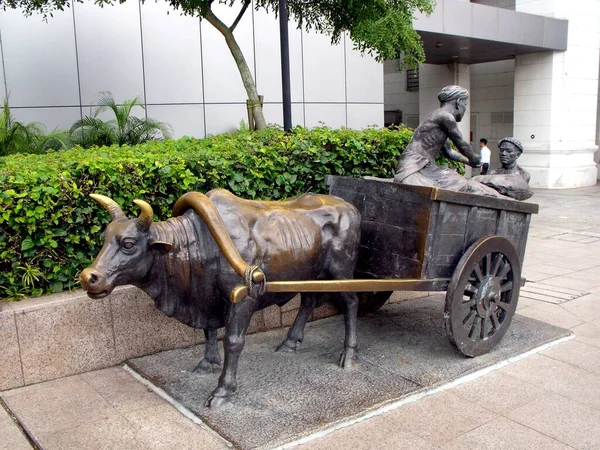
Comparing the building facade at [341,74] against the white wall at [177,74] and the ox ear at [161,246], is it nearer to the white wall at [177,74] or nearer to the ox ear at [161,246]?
the white wall at [177,74]

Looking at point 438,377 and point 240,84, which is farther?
point 240,84

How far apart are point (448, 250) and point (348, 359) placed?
3.81 ft

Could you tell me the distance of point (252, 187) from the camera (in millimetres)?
5652

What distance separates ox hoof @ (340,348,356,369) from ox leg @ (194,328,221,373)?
0.97 m

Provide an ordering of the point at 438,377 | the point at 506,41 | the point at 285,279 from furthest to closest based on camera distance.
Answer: the point at 506,41 < the point at 438,377 < the point at 285,279

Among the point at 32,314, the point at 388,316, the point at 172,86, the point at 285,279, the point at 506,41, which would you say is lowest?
the point at 388,316

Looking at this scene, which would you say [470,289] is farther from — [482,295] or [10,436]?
[10,436]

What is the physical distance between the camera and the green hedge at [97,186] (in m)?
4.54

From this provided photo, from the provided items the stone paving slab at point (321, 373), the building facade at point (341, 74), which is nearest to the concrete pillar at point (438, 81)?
the building facade at point (341, 74)

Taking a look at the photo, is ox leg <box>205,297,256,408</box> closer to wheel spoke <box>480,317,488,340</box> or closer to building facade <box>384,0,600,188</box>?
wheel spoke <box>480,317,488,340</box>

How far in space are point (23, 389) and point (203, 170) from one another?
7.42 feet

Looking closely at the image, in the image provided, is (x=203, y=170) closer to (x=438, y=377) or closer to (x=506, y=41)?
(x=438, y=377)

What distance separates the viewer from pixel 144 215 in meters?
3.64

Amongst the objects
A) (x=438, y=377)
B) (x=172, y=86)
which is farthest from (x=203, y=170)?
(x=172, y=86)
